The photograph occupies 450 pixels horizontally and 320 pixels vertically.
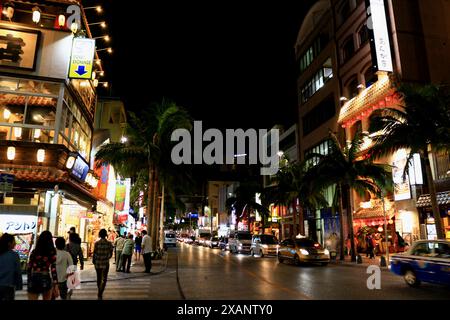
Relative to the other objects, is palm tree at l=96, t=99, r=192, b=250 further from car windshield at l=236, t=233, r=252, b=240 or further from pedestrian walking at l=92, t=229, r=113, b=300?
pedestrian walking at l=92, t=229, r=113, b=300

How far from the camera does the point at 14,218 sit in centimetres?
1661

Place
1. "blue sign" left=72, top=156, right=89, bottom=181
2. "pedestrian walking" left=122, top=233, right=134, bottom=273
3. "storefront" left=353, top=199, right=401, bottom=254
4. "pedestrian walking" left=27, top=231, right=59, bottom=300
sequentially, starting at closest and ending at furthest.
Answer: "pedestrian walking" left=27, top=231, right=59, bottom=300 → "pedestrian walking" left=122, top=233, right=134, bottom=273 → "blue sign" left=72, top=156, right=89, bottom=181 → "storefront" left=353, top=199, right=401, bottom=254

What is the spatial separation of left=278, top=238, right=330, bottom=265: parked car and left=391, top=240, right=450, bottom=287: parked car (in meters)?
8.66

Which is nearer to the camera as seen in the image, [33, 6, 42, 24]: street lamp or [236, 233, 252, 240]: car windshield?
[33, 6, 42, 24]: street lamp

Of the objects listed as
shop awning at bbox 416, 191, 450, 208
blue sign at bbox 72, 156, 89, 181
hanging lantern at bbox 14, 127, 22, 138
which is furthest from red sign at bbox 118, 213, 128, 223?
shop awning at bbox 416, 191, 450, 208

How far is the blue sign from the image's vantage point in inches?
738

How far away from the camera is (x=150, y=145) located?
85.1ft

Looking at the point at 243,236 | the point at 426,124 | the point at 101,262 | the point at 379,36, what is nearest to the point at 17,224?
the point at 101,262

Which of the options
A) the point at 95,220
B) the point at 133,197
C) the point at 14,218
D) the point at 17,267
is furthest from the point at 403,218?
the point at 133,197

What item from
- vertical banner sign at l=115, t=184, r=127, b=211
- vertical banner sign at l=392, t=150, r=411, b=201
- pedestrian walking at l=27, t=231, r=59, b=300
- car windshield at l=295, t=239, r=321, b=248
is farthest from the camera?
vertical banner sign at l=115, t=184, r=127, b=211

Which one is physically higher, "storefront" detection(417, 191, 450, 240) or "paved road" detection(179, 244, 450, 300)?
"storefront" detection(417, 191, 450, 240)

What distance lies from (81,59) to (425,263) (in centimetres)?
1712

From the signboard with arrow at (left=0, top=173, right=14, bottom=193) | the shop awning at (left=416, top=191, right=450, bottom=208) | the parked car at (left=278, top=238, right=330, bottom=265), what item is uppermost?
the shop awning at (left=416, top=191, right=450, bottom=208)

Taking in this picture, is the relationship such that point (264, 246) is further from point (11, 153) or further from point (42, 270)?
point (42, 270)
